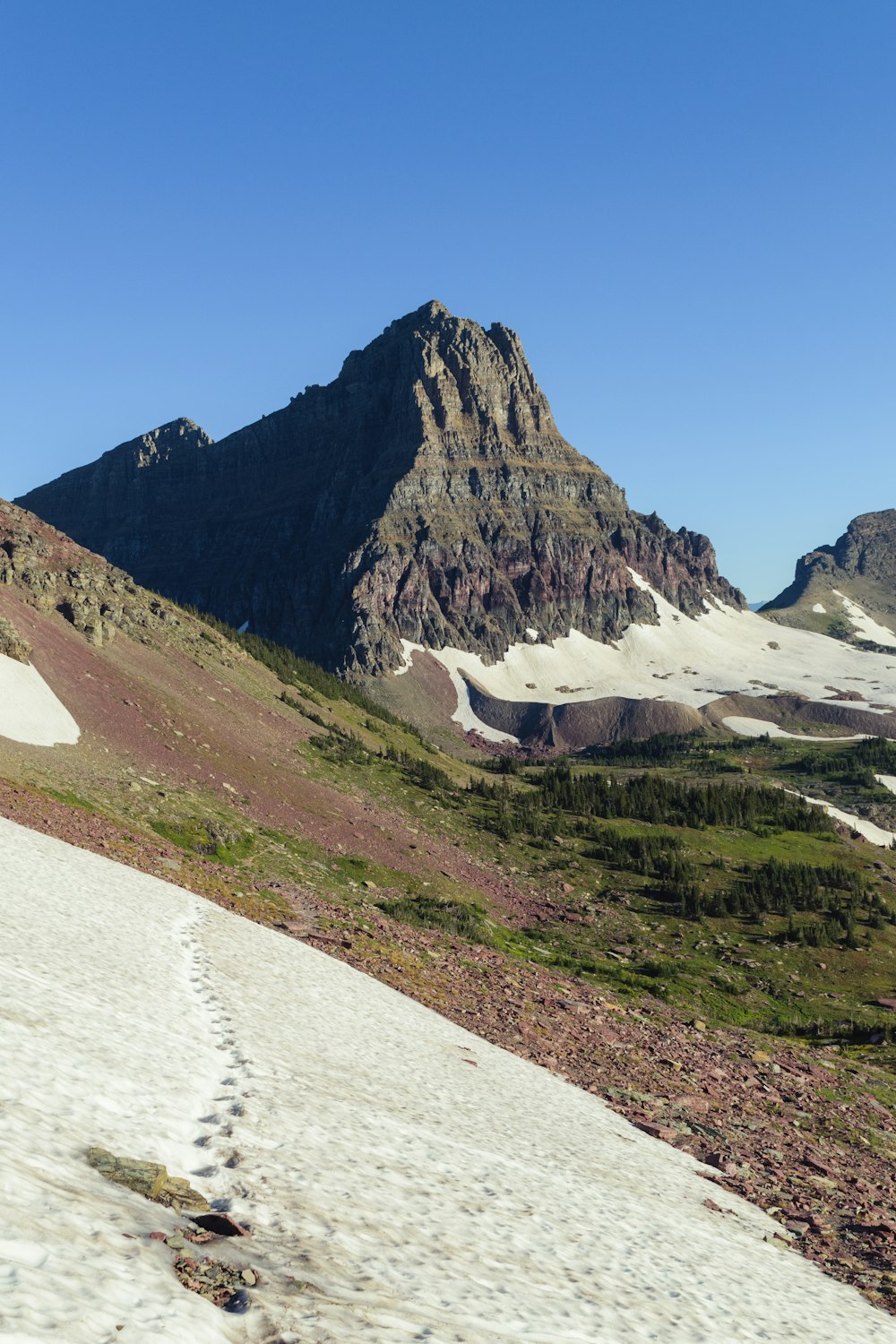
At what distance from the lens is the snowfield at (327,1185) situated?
320 inches

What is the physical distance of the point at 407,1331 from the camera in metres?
8.65

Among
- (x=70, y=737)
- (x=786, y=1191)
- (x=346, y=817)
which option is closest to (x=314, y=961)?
(x=786, y=1191)

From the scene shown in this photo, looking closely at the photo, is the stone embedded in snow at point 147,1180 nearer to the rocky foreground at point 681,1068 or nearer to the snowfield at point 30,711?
the rocky foreground at point 681,1068

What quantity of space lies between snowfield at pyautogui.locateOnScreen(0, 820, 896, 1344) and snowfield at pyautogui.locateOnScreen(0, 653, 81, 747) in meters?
29.7

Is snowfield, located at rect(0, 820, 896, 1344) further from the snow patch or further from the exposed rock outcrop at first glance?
the snow patch

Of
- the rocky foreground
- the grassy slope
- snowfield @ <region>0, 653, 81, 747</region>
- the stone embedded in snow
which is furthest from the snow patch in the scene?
the stone embedded in snow

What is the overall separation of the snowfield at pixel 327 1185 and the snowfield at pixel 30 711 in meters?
29.7

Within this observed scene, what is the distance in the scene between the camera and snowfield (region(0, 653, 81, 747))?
5219cm

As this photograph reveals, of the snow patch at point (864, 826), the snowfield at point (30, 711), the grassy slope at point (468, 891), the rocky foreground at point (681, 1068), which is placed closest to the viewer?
the rocky foreground at point (681, 1068)

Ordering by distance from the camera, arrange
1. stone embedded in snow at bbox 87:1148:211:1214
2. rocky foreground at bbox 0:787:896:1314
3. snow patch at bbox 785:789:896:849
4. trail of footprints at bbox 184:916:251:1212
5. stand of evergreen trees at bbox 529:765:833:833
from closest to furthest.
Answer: stone embedded in snow at bbox 87:1148:211:1214, trail of footprints at bbox 184:916:251:1212, rocky foreground at bbox 0:787:896:1314, stand of evergreen trees at bbox 529:765:833:833, snow patch at bbox 785:789:896:849

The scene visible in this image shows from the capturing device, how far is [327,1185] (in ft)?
39.7

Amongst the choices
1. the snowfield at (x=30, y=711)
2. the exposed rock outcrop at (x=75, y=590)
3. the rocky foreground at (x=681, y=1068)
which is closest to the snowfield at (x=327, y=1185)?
the rocky foreground at (x=681, y=1068)

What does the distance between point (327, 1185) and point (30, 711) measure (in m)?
49.4

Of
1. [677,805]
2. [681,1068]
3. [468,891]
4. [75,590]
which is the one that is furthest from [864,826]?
[681,1068]
